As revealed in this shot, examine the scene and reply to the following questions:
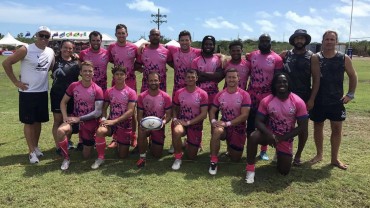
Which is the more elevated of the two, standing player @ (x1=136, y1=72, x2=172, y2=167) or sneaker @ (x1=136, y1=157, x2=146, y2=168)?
standing player @ (x1=136, y1=72, x2=172, y2=167)

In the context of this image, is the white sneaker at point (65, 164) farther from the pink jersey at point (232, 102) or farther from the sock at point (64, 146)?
the pink jersey at point (232, 102)

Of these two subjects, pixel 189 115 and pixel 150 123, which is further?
pixel 189 115

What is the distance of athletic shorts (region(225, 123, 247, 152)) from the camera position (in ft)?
19.6

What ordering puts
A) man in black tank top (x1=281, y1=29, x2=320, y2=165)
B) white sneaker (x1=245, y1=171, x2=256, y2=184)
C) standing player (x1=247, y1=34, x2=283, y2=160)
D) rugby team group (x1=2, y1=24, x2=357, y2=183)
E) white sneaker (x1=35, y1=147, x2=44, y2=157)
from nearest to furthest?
1. white sneaker (x1=245, y1=171, x2=256, y2=184)
2. rugby team group (x1=2, y1=24, x2=357, y2=183)
3. man in black tank top (x1=281, y1=29, x2=320, y2=165)
4. standing player (x1=247, y1=34, x2=283, y2=160)
5. white sneaker (x1=35, y1=147, x2=44, y2=157)

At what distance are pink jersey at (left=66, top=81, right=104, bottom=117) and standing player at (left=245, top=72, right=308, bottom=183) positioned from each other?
2651 millimetres

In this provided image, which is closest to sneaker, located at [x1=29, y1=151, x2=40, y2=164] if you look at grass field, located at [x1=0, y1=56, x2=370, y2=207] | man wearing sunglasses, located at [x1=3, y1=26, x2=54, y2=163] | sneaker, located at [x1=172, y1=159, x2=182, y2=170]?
man wearing sunglasses, located at [x1=3, y1=26, x2=54, y2=163]

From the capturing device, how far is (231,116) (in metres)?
5.79

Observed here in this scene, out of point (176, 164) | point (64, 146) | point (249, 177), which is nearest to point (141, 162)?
point (176, 164)

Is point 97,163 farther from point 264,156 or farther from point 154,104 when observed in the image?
point 264,156

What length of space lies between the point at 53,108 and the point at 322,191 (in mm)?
4623

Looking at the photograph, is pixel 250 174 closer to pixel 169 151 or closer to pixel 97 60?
pixel 169 151

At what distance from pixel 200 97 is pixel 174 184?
158 centimetres

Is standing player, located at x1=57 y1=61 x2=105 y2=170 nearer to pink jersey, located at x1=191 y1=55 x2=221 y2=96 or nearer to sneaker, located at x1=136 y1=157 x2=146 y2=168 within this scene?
sneaker, located at x1=136 y1=157 x2=146 y2=168

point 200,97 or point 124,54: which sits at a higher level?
point 124,54
